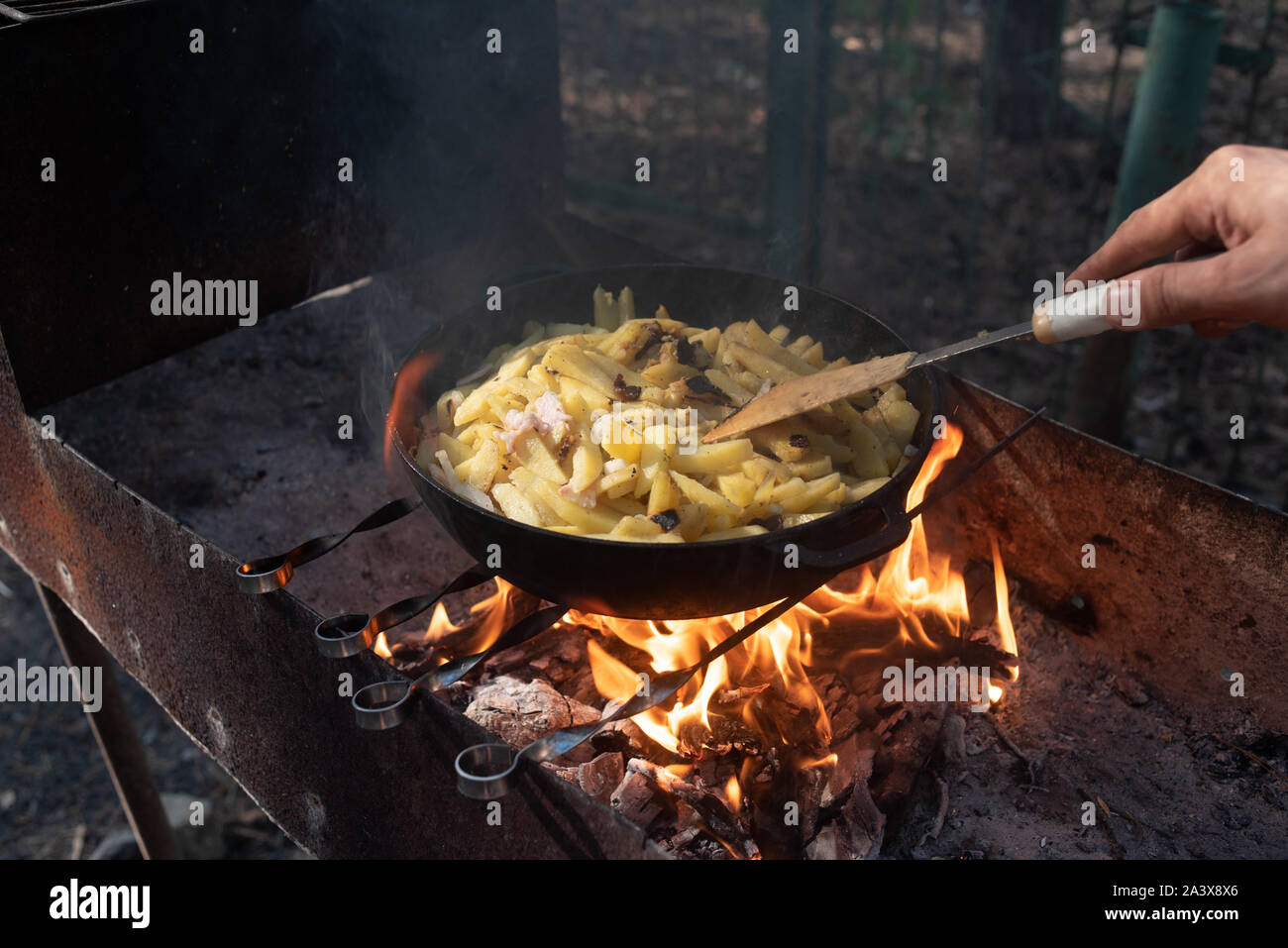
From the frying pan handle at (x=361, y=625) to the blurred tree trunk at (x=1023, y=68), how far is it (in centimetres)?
753

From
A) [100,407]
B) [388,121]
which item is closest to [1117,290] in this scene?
[388,121]

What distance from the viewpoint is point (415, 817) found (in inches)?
101

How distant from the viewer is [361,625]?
8.28 ft

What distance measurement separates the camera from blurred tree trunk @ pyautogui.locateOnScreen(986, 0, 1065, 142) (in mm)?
8859

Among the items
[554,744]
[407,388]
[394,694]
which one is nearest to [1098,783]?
[554,744]

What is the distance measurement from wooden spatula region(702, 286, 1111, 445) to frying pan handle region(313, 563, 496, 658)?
0.81 meters

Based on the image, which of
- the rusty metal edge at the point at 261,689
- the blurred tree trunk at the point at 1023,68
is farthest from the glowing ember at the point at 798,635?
the blurred tree trunk at the point at 1023,68

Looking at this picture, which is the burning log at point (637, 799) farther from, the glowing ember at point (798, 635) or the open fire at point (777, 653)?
the glowing ember at point (798, 635)

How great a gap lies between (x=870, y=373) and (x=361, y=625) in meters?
1.51

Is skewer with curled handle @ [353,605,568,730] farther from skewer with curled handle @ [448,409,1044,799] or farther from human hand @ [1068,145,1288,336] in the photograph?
human hand @ [1068,145,1288,336]

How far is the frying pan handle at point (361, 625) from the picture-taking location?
7.86 feet

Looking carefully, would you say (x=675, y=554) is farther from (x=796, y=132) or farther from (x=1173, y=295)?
(x=796, y=132)

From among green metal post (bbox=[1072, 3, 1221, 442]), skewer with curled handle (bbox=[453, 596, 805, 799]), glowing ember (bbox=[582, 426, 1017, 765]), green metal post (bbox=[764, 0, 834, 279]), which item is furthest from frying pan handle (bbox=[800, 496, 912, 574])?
green metal post (bbox=[1072, 3, 1221, 442])
